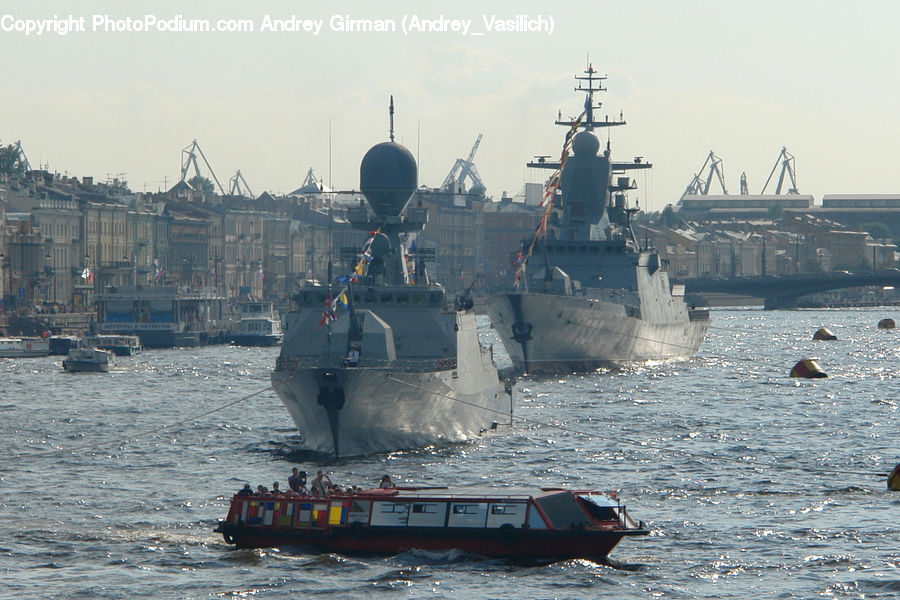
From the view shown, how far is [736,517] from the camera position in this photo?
49.6 m

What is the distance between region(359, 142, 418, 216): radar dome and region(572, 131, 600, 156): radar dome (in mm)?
58088

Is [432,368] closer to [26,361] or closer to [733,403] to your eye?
[733,403]

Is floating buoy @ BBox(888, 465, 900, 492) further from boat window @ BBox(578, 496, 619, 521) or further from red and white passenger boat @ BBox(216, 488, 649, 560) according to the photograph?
boat window @ BBox(578, 496, 619, 521)

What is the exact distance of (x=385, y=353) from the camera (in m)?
58.8

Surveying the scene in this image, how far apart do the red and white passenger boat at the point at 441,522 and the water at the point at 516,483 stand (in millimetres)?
398

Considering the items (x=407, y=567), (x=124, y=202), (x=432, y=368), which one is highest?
(x=124, y=202)

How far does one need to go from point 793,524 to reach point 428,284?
20.7m

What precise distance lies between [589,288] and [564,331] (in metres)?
9.26

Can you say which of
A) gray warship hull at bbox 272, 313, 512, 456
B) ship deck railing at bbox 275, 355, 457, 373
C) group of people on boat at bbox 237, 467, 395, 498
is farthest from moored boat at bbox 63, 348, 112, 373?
group of people on boat at bbox 237, 467, 395, 498

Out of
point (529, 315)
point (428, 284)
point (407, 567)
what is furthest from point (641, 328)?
point (407, 567)

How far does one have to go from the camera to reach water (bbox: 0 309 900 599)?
4138 centimetres

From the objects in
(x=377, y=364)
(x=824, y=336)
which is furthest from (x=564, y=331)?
(x=824, y=336)

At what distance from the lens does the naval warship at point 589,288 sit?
107 meters

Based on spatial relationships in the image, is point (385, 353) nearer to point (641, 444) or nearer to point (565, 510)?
point (641, 444)
